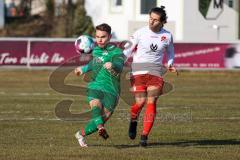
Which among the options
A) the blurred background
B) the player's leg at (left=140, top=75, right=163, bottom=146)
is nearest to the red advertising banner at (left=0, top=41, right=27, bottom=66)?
the blurred background

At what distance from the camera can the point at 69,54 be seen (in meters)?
32.4

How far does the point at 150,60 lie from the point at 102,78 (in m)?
0.87

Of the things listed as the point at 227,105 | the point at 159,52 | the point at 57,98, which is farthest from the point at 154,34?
the point at 57,98

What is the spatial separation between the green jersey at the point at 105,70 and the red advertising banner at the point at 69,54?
19536 millimetres

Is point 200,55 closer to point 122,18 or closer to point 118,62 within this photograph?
point 122,18

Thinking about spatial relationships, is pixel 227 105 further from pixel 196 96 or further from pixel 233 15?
pixel 233 15

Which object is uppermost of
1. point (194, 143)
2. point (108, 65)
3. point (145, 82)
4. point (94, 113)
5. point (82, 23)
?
point (108, 65)

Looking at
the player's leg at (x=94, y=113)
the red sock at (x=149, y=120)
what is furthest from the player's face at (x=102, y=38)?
the red sock at (x=149, y=120)

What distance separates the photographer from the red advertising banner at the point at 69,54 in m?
32.1

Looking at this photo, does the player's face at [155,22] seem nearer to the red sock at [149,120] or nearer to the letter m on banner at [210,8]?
the red sock at [149,120]

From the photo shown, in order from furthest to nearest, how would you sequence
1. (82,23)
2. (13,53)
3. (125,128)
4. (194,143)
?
(82,23) < (13,53) < (125,128) < (194,143)

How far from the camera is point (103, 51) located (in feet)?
39.3

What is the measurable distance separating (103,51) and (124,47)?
0.34 meters

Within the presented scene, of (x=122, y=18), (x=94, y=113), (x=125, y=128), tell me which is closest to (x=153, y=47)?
(x=94, y=113)
